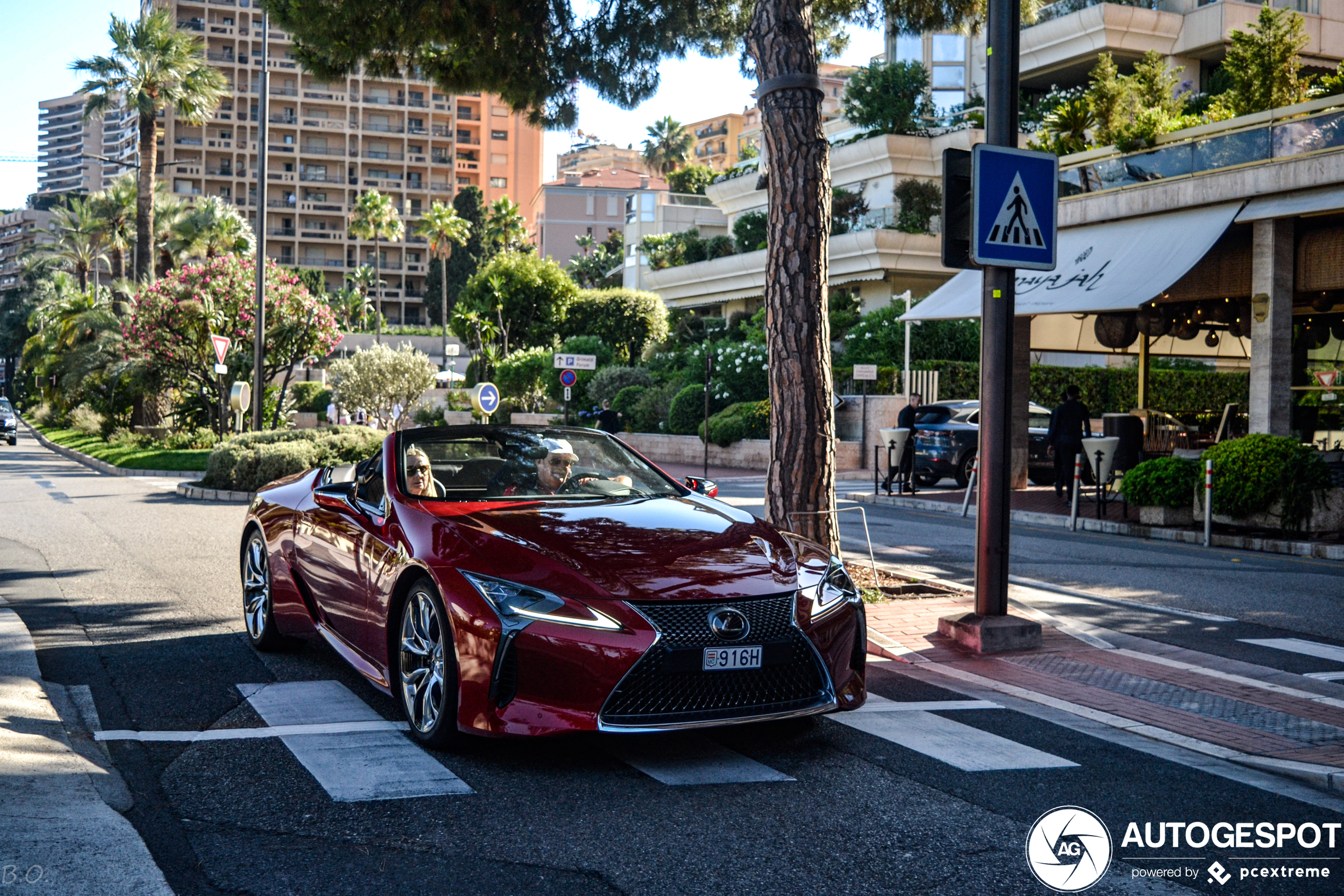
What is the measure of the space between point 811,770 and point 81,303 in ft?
195

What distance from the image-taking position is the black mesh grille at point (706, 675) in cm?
459

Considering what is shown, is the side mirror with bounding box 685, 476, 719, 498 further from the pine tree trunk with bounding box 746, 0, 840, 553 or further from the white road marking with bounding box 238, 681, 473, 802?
the pine tree trunk with bounding box 746, 0, 840, 553

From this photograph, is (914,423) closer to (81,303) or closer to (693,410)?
(693,410)

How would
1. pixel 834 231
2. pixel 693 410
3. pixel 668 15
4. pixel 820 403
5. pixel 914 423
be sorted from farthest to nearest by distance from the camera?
pixel 834 231, pixel 693 410, pixel 914 423, pixel 668 15, pixel 820 403

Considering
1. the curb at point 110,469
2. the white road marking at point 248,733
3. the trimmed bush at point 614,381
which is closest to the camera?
the white road marking at point 248,733

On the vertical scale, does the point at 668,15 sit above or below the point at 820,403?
above

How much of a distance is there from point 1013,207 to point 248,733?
536cm

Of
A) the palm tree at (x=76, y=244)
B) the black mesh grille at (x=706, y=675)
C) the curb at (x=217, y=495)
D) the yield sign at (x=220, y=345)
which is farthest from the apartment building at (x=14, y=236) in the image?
the black mesh grille at (x=706, y=675)

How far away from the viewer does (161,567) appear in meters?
11.1

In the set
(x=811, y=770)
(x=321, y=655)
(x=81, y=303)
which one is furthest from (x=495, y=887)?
(x=81, y=303)

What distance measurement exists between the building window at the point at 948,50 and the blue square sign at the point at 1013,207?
40.3 meters

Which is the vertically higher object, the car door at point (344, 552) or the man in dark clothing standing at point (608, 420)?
the man in dark clothing standing at point (608, 420)

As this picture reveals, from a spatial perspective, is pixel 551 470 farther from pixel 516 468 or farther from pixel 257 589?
pixel 257 589

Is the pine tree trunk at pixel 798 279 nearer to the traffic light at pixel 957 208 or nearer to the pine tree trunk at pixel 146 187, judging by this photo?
the traffic light at pixel 957 208
